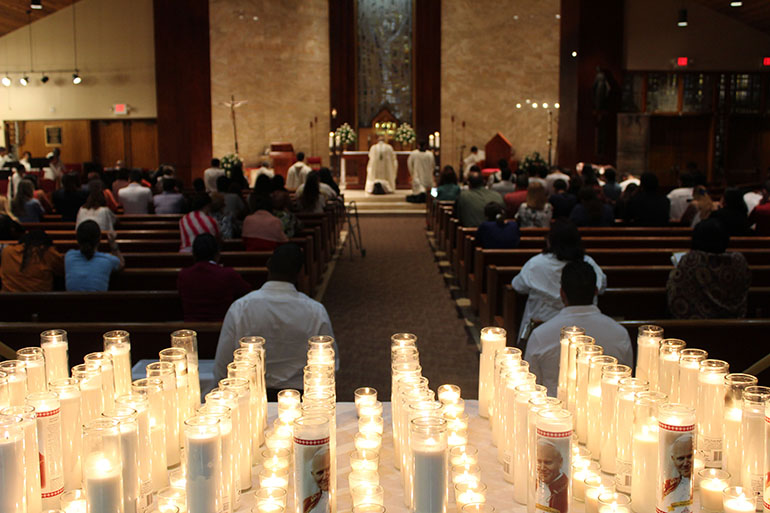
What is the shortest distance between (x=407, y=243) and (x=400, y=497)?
998cm

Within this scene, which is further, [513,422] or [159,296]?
[159,296]

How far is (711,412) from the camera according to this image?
2.38 meters

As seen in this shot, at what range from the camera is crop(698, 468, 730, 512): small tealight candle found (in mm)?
2092

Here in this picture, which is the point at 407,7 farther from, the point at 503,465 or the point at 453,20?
the point at 503,465

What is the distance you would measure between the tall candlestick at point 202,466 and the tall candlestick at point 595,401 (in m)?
1.16

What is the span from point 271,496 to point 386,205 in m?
14.7

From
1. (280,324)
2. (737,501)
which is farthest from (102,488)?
(280,324)

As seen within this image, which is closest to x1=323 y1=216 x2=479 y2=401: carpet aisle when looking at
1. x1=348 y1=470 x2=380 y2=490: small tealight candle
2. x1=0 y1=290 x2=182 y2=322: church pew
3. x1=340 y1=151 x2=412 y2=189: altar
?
x1=0 y1=290 x2=182 y2=322: church pew

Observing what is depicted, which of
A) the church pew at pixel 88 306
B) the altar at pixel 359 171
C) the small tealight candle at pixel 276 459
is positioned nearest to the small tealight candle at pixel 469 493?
the small tealight candle at pixel 276 459

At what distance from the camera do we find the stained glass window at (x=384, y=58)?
21.0m

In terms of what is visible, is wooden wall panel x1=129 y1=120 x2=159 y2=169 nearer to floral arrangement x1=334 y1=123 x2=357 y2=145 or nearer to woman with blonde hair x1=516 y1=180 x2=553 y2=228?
floral arrangement x1=334 y1=123 x2=357 y2=145

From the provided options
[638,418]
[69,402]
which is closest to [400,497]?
[638,418]

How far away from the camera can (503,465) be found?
7.99 ft

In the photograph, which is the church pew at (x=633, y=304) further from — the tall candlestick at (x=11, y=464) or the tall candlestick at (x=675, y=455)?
the tall candlestick at (x=11, y=464)
